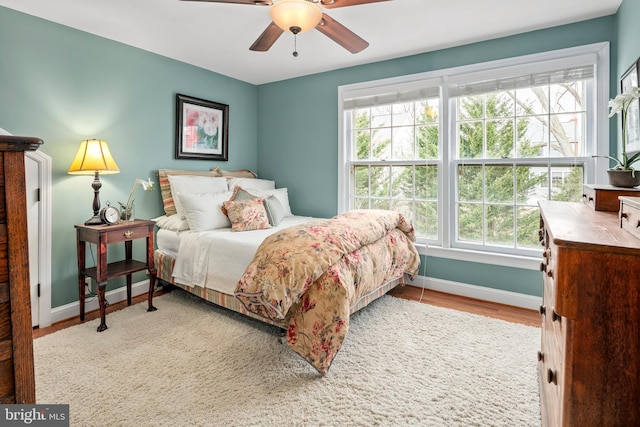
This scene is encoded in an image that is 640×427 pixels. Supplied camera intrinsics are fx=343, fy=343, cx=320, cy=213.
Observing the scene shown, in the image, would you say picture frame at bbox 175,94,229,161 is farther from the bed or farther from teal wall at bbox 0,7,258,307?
the bed

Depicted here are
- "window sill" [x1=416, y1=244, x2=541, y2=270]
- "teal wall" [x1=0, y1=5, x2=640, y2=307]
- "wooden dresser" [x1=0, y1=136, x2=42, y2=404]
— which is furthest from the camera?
"window sill" [x1=416, y1=244, x2=541, y2=270]

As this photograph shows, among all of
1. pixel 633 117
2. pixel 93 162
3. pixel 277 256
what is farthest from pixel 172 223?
pixel 633 117

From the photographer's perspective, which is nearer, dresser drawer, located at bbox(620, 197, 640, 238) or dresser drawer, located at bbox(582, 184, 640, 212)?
dresser drawer, located at bbox(620, 197, 640, 238)

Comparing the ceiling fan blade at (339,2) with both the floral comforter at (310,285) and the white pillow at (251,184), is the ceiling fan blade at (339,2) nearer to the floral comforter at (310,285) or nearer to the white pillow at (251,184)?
the floral comforter at (310,285)

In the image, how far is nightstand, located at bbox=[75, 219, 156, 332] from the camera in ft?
8.73

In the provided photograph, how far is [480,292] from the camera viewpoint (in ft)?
11.0

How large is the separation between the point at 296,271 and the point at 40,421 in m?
1.27

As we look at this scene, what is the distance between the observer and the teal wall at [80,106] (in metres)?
2.66

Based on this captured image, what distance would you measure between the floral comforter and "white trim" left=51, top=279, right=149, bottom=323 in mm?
1830

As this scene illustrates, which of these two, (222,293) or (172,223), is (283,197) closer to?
(172,223)

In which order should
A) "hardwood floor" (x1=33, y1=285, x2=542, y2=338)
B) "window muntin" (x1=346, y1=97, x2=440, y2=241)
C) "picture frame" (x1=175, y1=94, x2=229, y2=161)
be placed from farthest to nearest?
"picture frame" (x1=175, y1=94, x2=229, y2=161) < "window muntin" (x1=346, y1=97, x2=440, y2=241) < "hardwood floor" (x1=33, y1=285, x2=542, y2=338)

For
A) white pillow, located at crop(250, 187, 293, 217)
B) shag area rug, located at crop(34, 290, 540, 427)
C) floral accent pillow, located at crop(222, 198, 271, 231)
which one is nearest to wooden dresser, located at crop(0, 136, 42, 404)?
shag area rug, located at crop(34, 290, 540, 427)

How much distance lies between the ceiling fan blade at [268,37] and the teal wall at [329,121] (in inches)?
65.3

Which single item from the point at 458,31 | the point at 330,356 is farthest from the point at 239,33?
the point at 330,356
